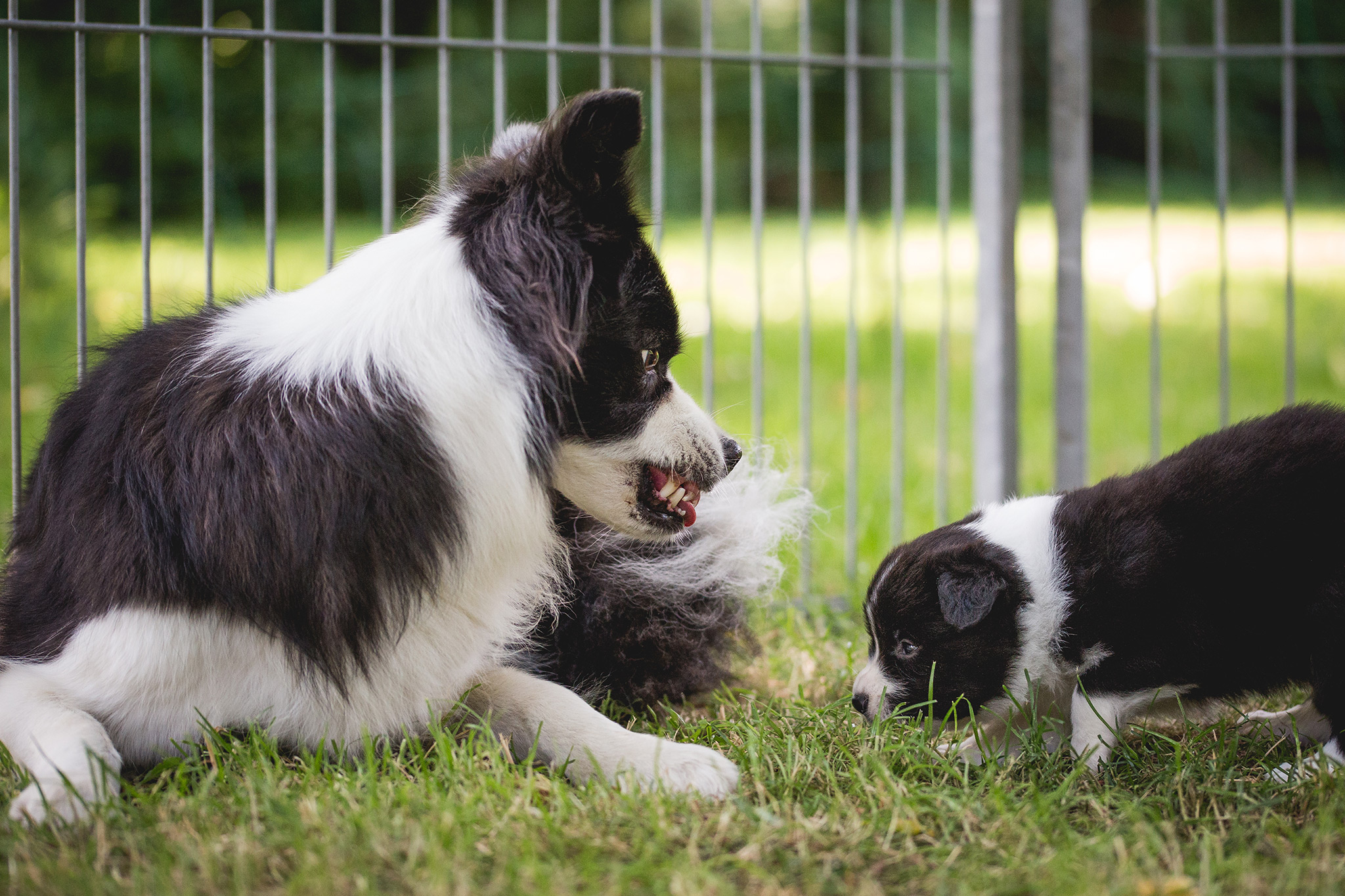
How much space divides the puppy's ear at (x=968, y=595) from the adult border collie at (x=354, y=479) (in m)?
0.56

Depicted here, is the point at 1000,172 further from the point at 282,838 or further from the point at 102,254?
the point at 102,254

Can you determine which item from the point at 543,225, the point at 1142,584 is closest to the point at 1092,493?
the point at 1142,584

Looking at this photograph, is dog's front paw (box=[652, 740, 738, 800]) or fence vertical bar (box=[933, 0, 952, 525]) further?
fence vertical bar (box=[933, 0, 952, 525])

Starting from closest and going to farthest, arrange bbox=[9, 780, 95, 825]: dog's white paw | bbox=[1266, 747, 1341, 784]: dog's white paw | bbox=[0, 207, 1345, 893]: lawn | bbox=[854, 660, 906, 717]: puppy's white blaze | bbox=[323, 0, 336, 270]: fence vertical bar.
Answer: bbox=[0, 207, 1345, 893]: lawn, bbox=[9, 780, 95, 825]: dog's white paw, bbox=[1266, 747, 1341, 784]: dog's white paw, bbox=[854, 660, 906, 717]: puppy's white blaze, bbox=[323, 0, 336, 270]: fence vertical bar

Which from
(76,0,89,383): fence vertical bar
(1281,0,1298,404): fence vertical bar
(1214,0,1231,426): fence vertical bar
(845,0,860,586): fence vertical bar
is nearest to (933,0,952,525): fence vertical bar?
(845,0,860,586): fence vertical bar

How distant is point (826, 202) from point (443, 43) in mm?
8153

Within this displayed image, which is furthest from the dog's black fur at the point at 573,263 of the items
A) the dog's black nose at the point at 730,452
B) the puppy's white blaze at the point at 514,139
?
the dog's black nose at the point at 730,452

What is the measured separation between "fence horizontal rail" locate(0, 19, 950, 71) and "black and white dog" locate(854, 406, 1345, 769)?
1561mm

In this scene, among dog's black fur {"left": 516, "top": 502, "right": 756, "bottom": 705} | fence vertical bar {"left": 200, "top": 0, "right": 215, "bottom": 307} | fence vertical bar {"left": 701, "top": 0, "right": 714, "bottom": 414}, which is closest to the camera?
dog's black fur {"left": 516, "top": 502, "right": 756, "bottom": 705}

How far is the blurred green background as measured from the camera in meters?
5.51

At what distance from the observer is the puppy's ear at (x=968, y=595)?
6.97 feet

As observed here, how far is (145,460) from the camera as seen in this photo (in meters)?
1.85

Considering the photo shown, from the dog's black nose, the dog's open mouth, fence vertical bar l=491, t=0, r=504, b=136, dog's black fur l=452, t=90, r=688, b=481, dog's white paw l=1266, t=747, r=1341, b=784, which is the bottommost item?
dog's white paw l=1266, t=747, r=1341, b=784

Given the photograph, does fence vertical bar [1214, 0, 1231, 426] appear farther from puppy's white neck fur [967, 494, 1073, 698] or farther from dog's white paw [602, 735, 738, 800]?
dog's white paw [602, 735, 738, 800]
